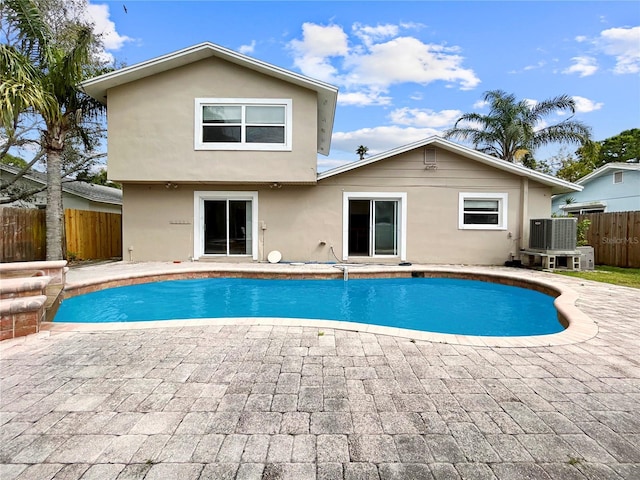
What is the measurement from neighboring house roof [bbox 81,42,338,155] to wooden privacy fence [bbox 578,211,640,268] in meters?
11.5

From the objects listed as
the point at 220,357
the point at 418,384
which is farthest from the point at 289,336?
the point at 418,384

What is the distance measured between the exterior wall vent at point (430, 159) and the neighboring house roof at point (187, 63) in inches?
152

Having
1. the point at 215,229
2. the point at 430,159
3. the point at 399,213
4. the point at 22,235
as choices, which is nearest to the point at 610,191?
the point at 430,159

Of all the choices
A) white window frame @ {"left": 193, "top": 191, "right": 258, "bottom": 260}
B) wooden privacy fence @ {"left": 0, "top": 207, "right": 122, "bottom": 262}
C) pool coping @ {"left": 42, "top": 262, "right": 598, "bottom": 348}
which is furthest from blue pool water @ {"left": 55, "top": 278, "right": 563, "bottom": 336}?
wooden privacy fence @ {"left": 0, "top": 207, "right": 122, "bottom": 262}

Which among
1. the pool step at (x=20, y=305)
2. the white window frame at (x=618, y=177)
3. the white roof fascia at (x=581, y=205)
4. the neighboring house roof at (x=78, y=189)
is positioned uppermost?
the white window frame at (x=618, y=177)

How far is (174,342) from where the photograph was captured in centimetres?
413

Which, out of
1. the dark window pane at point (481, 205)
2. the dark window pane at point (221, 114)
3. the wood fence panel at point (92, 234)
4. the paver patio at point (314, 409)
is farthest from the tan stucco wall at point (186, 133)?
the paver patio at point (314, 409)

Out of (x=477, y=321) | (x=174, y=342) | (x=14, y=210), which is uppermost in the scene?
(x=14, y=210)

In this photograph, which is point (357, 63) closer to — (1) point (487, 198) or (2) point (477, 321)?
(1) point (487, 198)

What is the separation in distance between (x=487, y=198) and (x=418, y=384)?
1134cm

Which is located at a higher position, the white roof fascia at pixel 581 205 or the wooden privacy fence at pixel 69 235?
the white roof fascia at pixel 581 205

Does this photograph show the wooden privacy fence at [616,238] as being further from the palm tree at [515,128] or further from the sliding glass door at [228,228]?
the sliding glass door at [228,228]

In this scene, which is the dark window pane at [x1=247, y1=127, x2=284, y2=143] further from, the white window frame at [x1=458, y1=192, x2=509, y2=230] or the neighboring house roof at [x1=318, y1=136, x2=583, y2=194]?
the white window frame at [x1=458, y1=192, x2=509, y2=230]

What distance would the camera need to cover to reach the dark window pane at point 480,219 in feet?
41.7
